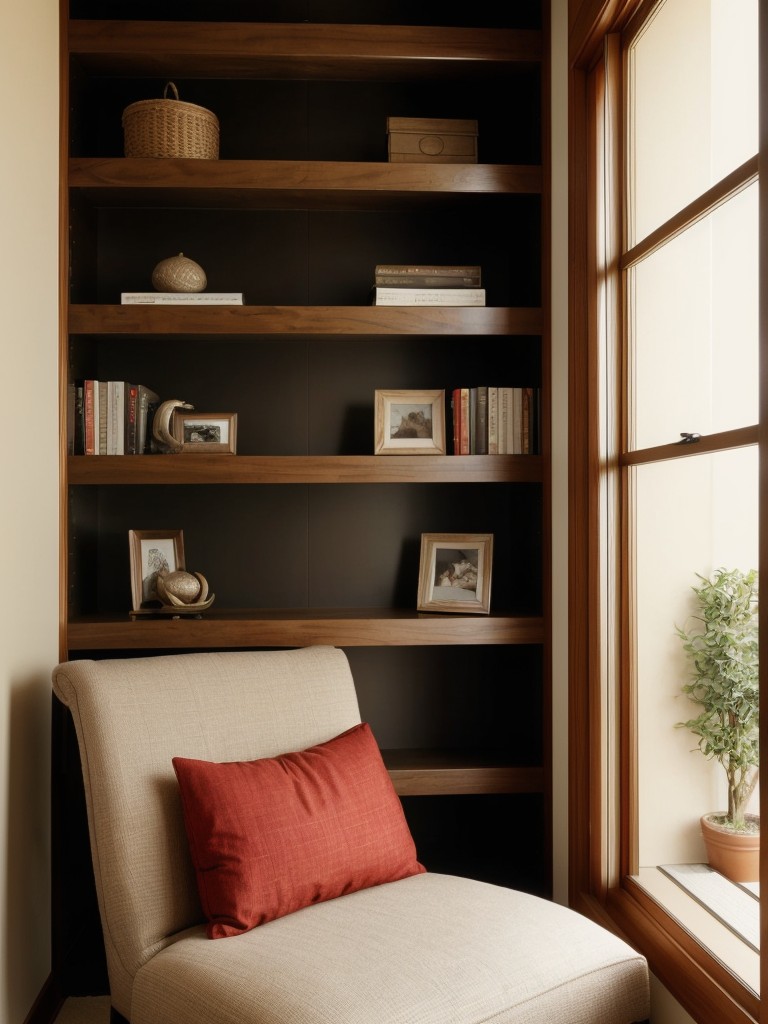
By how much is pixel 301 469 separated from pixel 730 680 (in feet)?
4.13

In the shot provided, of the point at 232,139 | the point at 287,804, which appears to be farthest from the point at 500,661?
the point at 232,139

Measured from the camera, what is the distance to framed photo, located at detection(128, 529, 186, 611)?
2492 mm

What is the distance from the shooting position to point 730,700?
5.03 feet

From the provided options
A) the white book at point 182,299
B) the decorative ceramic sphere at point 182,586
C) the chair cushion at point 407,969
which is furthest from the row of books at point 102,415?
the chair cushion at point 407,969

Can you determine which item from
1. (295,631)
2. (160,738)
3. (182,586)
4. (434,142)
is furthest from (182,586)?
(434,142)

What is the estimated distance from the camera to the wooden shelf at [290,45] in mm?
2391

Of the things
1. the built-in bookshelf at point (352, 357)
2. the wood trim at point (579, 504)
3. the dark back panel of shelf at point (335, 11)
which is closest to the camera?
the wood trim at point (579, 504)

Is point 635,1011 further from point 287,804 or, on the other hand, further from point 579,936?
point 287,804

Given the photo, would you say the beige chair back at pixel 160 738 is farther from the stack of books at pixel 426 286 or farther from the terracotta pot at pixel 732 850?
the stack of books at pixel 426 286

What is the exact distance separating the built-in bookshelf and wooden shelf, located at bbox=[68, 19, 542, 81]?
1 cm

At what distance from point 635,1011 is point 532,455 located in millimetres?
1347

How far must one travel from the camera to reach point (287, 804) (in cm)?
179

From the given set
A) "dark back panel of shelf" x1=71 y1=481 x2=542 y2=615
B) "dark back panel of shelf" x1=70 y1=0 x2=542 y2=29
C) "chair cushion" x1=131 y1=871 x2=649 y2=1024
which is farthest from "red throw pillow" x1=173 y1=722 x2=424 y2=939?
"dark back panel of shelf" x1=70 y1=0 x2=542 y2=29

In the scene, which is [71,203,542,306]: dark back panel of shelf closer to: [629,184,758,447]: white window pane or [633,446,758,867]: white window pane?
[629,184,758,447]: white window pane
